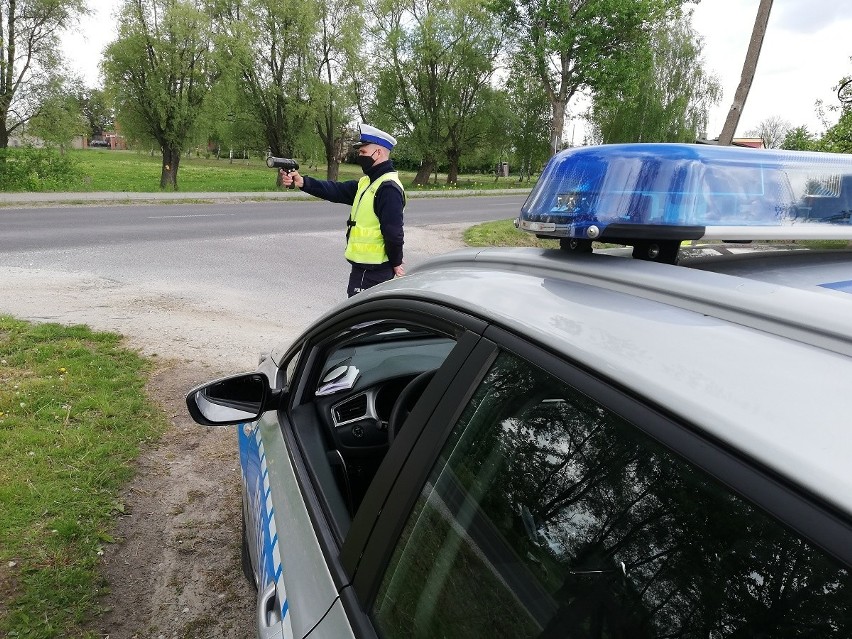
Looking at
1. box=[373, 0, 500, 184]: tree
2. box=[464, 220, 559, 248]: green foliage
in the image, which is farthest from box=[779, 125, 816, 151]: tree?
box=[373, 0, 500, 184]: tree

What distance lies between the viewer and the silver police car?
66 cm

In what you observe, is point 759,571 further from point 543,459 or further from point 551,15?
point 551,15

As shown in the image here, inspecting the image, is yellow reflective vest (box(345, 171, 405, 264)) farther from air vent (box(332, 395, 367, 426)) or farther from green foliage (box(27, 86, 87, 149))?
green foliage (box(27, 86, 87, 149))

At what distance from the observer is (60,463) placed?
3.56 meters

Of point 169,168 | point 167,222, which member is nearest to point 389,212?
point 167,222

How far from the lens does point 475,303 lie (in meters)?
1.23

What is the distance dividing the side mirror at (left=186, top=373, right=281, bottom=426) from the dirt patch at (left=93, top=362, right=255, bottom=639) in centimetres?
94

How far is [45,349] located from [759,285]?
5.77m

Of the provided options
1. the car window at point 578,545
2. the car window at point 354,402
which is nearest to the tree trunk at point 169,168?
the car window at point 354,402

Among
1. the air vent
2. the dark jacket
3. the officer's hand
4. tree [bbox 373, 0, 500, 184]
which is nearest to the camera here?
the air vent

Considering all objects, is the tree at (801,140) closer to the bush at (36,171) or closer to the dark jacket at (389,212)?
the dark jacket at (389,212)

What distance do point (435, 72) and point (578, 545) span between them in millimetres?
40476

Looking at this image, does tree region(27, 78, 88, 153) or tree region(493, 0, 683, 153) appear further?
tree region(493, 0, 683, 153)

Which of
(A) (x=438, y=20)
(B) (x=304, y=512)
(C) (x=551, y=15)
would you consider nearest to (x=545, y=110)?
(A) (x=438, y=20)
